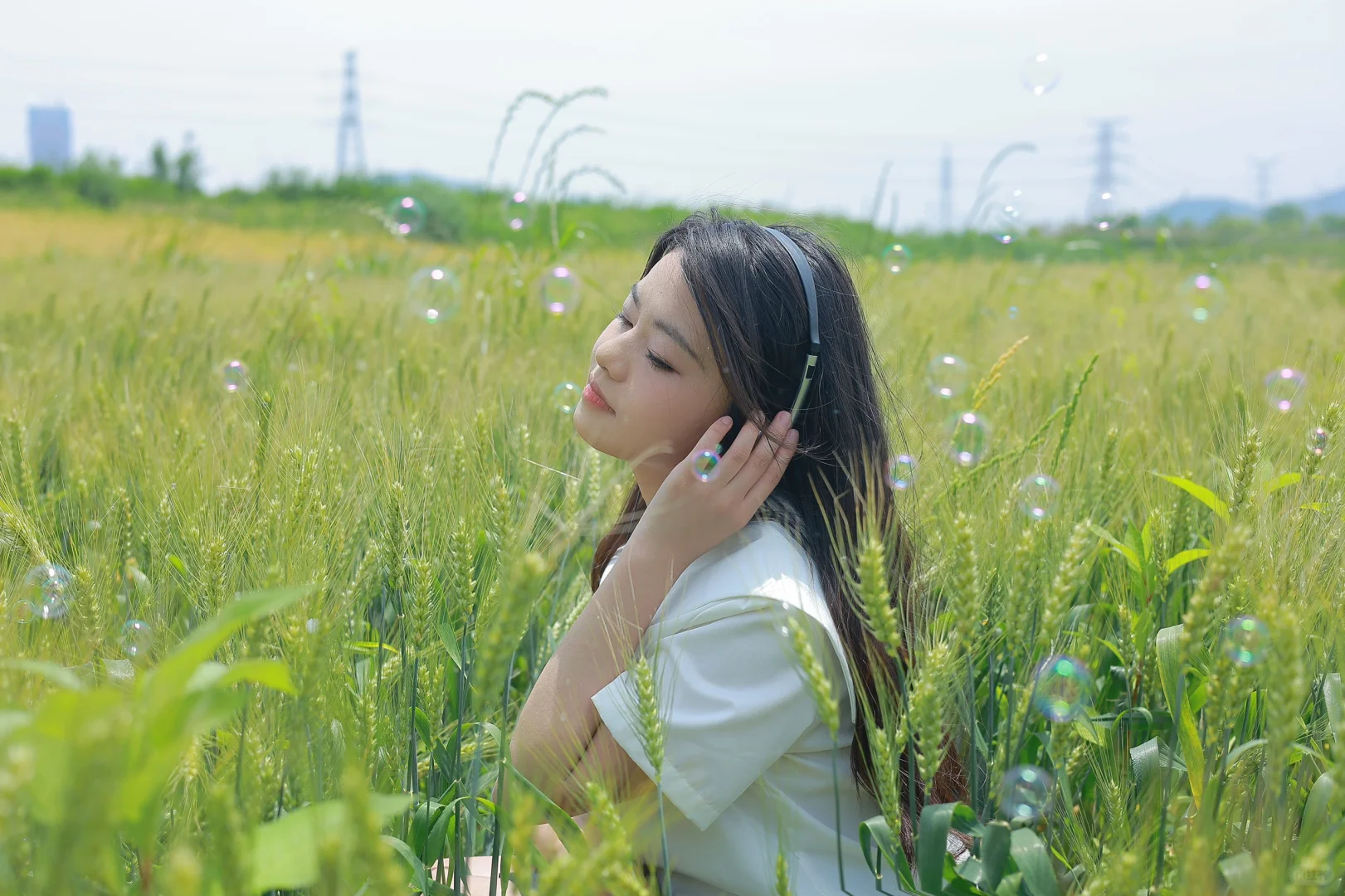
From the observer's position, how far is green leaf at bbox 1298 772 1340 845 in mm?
860

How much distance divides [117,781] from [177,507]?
932mm

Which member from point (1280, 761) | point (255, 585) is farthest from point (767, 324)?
point (1280, 761)

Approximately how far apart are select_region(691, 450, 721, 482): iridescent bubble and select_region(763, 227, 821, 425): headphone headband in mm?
134

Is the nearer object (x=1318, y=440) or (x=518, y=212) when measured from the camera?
(x=1318, y=440)

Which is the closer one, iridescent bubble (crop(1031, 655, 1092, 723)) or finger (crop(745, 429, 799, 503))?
iridescent bubble (crop(1031, 655, 1092, 723))

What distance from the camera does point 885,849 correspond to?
1021 millimetres

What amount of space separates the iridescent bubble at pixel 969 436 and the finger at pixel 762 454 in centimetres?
53

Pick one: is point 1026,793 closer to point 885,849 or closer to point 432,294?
point 885,849

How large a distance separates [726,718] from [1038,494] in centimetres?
64

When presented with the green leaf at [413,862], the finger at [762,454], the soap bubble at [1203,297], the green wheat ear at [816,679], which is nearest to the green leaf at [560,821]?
the green leaf at [413,862]

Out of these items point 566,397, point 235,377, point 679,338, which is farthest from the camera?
point 235,377

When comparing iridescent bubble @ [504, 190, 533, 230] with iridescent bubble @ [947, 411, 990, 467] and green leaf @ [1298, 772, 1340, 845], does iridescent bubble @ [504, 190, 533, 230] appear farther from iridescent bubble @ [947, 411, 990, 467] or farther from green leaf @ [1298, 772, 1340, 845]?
green leaf @ [1298, 772, 1340, 845]

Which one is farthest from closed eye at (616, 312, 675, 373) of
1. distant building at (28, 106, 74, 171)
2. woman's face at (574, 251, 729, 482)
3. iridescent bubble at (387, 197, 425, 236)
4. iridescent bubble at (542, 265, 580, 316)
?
distant building at (28, 106, 74, 171)

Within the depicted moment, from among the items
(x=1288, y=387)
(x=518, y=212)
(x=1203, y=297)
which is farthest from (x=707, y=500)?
(x=1203, y=297)
